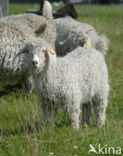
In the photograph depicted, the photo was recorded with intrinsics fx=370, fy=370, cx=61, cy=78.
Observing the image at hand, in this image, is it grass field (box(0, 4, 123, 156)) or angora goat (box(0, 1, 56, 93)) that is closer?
grass field (box(0, 4, 123, 156))

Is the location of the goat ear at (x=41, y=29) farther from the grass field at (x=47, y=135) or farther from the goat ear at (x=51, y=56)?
the goat ear at (x=51, y=56)

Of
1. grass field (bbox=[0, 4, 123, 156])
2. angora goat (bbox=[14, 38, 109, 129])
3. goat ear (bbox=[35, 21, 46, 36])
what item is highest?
goat ear (bbox=[35, 21, 46, 36])

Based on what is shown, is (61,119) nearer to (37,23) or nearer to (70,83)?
(70,83)

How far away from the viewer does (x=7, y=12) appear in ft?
28.8

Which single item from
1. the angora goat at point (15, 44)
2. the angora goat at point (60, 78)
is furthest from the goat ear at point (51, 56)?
the angora goat at point (15, 44)

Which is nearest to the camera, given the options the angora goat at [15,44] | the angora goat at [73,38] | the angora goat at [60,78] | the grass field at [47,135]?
the grass field at [47,135]

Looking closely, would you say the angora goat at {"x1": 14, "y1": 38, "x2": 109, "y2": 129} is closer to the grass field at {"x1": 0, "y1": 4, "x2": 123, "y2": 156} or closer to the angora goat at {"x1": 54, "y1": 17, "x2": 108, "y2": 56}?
the grass field at {"x1": 0, "y1": 4, "x2": 123, "y2": 156}

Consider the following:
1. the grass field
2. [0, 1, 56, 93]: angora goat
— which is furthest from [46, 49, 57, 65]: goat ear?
[0, 1, 56, 93]: angora goat

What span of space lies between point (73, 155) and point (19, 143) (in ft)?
2.28

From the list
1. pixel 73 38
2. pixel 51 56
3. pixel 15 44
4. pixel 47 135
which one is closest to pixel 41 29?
pixel 73 38

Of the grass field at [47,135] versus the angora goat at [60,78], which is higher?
the angora goat at [60,78]

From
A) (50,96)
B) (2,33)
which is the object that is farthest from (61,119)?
(2,33)

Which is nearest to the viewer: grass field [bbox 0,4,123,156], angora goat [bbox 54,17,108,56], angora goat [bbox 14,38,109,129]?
grass field [bbox 0,4,123,156]

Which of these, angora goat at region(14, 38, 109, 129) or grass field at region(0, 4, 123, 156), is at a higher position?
angora goat at region(14, 38, 109, 129)
